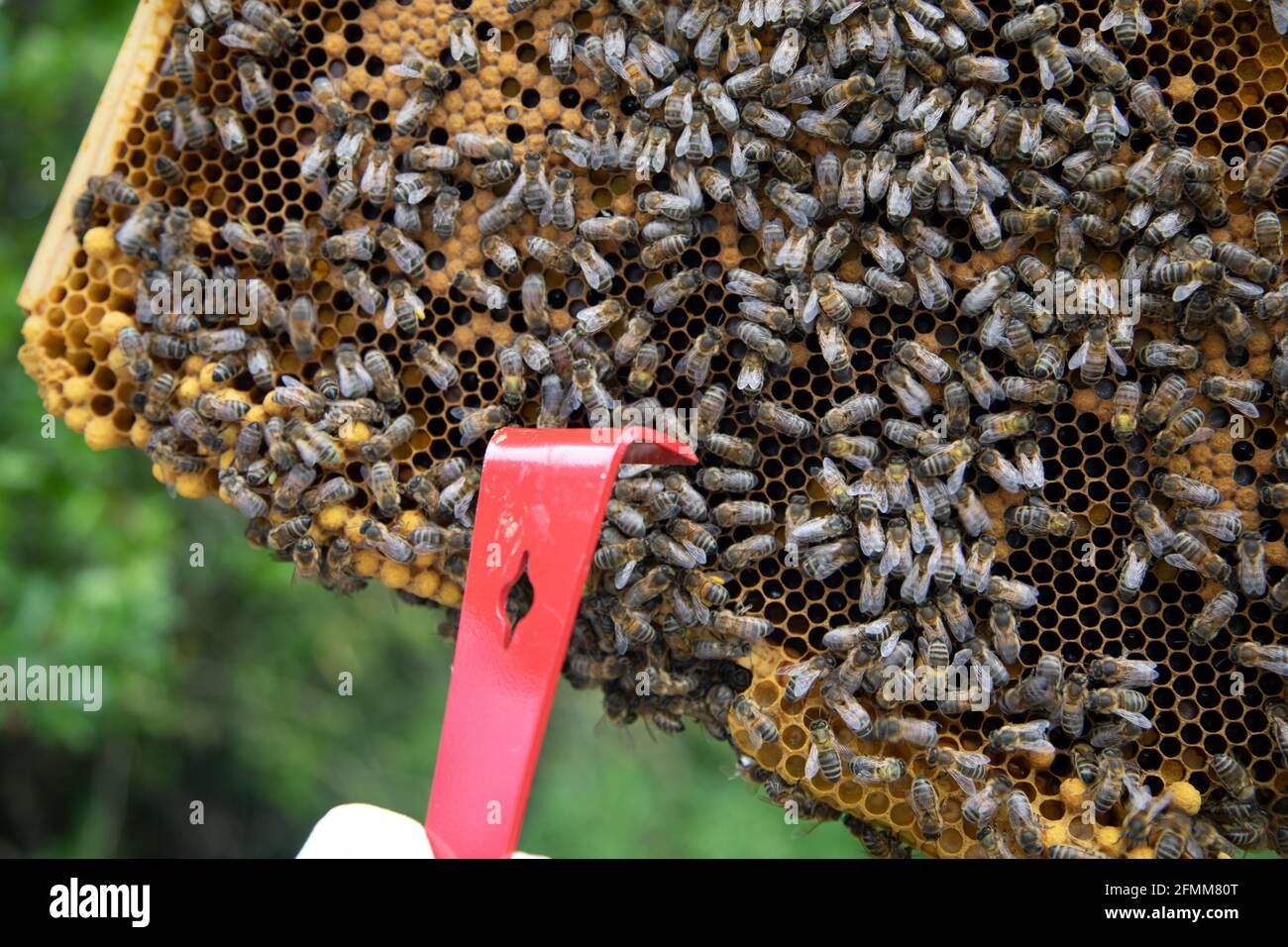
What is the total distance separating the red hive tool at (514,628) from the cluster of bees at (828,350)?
0.45m

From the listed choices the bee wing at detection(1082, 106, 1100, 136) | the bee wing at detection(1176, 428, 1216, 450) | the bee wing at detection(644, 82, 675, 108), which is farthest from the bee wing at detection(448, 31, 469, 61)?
the bee wing at detection(1176, 428, 1216, 450)

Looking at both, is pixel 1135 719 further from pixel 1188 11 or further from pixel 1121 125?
pixel 1188 11

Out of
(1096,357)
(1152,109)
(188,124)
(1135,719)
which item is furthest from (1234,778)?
(188,124)

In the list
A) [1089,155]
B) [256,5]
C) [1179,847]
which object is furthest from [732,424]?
[256,5]

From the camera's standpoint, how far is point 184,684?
279 inches

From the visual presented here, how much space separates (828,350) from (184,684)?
532cm

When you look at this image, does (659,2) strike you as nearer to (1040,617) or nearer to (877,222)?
(877,222)

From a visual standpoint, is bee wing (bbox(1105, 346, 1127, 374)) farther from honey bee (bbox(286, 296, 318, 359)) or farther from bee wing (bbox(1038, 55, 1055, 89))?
honey bee (bbox(286, 296, 318, 359))

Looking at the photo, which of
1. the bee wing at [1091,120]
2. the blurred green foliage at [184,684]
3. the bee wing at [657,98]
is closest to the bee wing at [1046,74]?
the bee wing at [1091,120]

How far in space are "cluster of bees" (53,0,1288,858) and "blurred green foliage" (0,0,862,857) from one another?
80.5 inches

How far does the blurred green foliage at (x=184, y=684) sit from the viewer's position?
20.2 ft

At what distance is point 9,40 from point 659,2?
469 centimetres

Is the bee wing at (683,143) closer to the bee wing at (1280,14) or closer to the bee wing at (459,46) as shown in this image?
the bee wing at (459,46)

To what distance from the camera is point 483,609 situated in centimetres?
362
